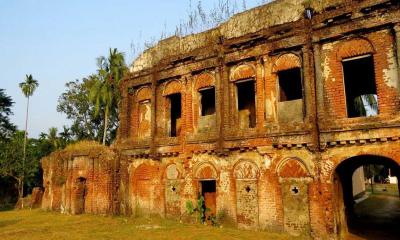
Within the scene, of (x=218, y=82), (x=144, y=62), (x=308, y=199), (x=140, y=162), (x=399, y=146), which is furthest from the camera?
(x=144, y=62)

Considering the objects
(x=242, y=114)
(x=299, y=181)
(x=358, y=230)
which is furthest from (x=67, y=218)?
(x=358, y=230)

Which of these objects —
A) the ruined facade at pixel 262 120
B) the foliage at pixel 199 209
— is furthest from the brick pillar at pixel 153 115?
the foliage at pixel 199 209

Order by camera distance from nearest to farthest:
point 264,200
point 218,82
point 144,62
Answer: point 264,200 < point 218,82 < point 144,62

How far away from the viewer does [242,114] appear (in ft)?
46.3

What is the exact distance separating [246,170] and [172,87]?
5.54m

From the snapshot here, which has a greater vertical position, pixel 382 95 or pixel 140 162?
pixel 382 95

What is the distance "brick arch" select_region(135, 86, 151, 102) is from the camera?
16375 millimetres

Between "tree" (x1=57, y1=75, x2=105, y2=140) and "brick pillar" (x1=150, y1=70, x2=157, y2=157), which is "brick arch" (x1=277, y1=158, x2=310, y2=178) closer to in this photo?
"brick pillar" (x1=150, y1=70, x2=157, y2=157)

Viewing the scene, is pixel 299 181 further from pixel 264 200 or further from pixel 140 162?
pixel 140 162

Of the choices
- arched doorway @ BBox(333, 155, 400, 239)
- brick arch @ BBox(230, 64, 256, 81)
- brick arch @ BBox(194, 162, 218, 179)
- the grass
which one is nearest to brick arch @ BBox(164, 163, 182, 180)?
brick arch @ BBox(194, 162, 218, 179)

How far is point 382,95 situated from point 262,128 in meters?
3.98

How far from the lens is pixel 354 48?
10492 millimetres

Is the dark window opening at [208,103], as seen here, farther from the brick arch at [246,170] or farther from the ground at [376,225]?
the ground at [376,225]

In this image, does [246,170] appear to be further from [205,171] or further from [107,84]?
[107,84]
